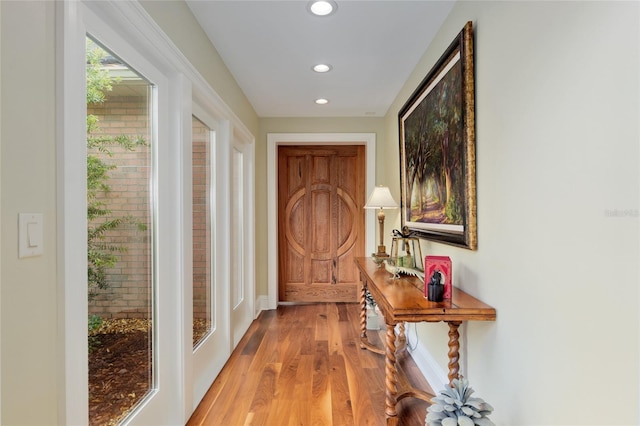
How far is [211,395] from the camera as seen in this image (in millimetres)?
2182

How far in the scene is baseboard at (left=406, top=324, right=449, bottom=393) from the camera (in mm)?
2141

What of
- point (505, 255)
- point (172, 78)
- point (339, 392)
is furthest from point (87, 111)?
point (339, 392)

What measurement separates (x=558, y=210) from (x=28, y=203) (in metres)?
1.52

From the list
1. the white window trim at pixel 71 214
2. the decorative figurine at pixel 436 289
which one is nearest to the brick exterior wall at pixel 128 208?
the white window trim at pixel 71 214

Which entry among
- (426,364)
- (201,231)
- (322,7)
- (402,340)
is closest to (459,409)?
(426,364)

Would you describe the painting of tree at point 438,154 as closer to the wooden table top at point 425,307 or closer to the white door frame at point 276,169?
the wooden table top at point 425,307

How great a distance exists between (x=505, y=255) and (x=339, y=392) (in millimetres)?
1429

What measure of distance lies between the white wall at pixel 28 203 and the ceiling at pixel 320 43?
120 centimetres

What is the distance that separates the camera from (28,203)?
2.88ft

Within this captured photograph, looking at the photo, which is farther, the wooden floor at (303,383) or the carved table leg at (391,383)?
the wooden floor at (303,383)

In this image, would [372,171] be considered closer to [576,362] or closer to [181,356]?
[181,356]

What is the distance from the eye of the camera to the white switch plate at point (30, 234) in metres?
0.85

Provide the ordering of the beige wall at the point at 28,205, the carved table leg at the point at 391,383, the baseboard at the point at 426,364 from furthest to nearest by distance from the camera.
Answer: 1. the baseboard at the point at 426,364
2. the carved table leg at the point at 391,383
3. the beige wall at the point at 28,205

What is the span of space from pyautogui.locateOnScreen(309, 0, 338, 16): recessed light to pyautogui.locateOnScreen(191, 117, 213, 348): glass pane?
1.00 metres
